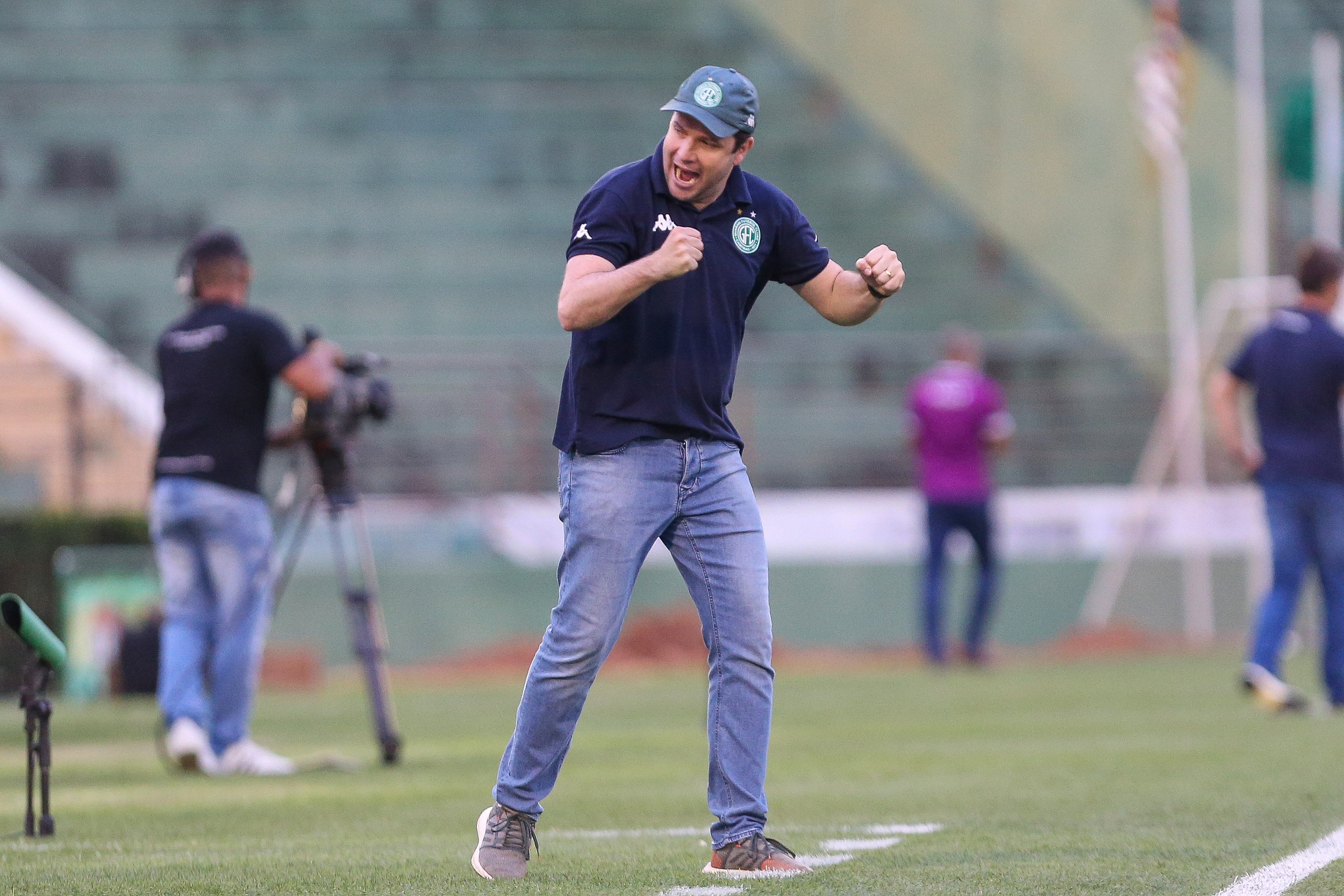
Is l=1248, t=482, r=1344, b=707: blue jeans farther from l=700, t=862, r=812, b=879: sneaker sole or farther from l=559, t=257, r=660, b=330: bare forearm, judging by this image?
l=559, t=257, r=660, b=330: bare forearm

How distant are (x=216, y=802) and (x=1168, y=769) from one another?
337 centimetres

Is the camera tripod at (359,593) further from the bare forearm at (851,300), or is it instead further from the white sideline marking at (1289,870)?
the white sideline marking at (1289,870)

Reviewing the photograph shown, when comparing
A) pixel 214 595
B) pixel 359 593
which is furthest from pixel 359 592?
pixel 214 595

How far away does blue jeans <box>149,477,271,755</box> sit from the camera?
27.8 feet

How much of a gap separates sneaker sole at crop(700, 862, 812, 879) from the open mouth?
5.18 feet

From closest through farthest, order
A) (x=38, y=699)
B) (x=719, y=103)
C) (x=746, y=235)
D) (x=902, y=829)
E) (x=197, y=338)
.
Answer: (x=719, y=103)
(x=746, y=235)
(x=38, y=699)
(x=902, y=829)
(x=197, y=338)

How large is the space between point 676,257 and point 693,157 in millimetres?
332

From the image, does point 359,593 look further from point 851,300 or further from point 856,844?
point 851,300

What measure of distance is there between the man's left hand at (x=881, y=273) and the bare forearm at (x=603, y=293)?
0.61m

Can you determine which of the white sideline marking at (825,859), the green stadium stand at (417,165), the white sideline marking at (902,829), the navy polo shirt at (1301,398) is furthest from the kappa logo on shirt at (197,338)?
the green stadium stand at (417,165)

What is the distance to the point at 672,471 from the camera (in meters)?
5.00

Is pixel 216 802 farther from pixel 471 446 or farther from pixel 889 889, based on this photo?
pixel 471 446

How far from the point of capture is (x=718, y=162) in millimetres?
4867

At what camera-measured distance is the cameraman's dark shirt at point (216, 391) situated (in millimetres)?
8477
